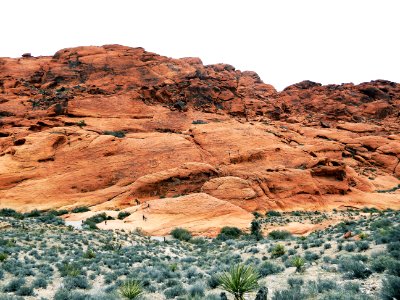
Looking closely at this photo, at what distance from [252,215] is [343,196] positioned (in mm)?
13765

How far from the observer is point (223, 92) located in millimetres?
61125

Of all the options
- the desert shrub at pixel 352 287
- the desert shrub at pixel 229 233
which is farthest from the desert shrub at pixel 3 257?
the desert shrub at pixel 352 287

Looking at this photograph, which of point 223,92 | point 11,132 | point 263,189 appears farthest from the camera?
point 223,92

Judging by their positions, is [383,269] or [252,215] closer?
[383,269]

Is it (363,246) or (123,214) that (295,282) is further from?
(123,214)

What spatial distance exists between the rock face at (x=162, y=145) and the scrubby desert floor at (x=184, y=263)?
18.4 ft

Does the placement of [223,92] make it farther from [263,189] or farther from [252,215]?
[252,215]

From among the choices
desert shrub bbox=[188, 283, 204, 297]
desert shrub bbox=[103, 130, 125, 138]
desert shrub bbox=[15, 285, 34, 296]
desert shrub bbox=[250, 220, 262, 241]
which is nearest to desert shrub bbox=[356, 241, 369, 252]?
desert shrub bbox=[188, 283, 204, 297]

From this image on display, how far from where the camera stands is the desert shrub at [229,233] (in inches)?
891

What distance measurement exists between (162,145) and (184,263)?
2401 cm

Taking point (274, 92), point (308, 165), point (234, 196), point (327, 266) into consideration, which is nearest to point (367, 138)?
point (308, 165)

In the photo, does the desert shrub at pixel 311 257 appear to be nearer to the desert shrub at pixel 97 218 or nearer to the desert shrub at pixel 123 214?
the desert shrub at pixel 123 214

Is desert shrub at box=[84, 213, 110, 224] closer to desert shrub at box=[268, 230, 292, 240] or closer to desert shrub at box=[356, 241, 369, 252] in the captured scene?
desert shrub at box=[268, 230, 292, 240]

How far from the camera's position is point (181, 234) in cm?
2320
